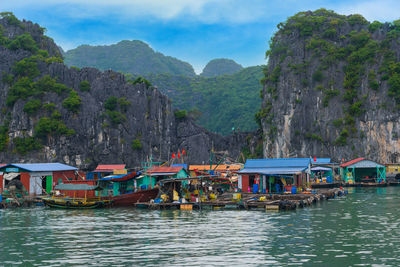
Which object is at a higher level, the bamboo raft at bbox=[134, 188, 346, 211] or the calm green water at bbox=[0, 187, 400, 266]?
the bamboo raft at bbox=[134, 188, 346, 211]

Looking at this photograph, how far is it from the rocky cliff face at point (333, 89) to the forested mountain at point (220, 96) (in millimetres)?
43406

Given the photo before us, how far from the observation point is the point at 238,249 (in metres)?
22.6

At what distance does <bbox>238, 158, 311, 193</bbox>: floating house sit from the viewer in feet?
163

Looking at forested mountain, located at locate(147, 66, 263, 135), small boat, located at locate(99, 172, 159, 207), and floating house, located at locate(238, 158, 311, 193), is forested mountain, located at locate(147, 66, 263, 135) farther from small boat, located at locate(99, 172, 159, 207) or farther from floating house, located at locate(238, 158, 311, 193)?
small boat, located at locate(99, 172, 159, 207)

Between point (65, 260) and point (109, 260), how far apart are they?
Answer: 2146 mm

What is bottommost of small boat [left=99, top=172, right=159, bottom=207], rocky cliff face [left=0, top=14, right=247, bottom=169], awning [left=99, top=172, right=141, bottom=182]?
small boat [left=99, top=172, right=159, bottom=207]

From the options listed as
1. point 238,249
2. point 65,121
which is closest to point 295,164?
point 238,249

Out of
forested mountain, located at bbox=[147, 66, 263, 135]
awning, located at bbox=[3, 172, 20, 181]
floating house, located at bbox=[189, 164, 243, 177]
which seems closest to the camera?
awning, located at bbox=[3, 172, 20, 181]

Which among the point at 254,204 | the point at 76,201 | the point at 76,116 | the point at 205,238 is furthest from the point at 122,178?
the point at 76,116

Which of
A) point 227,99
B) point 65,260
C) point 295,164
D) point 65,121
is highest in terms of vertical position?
point 227,99

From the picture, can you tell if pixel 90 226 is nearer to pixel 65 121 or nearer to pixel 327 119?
pixel 65 121

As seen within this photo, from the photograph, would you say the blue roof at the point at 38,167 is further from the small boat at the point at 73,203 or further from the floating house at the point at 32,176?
the small boat at the point at 73,203

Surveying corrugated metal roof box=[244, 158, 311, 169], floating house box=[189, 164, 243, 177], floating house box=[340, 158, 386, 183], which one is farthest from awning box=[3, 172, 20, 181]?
floating house box=[340, 158, 386, 183]

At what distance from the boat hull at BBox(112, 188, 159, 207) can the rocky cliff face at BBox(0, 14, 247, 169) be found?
185ft
